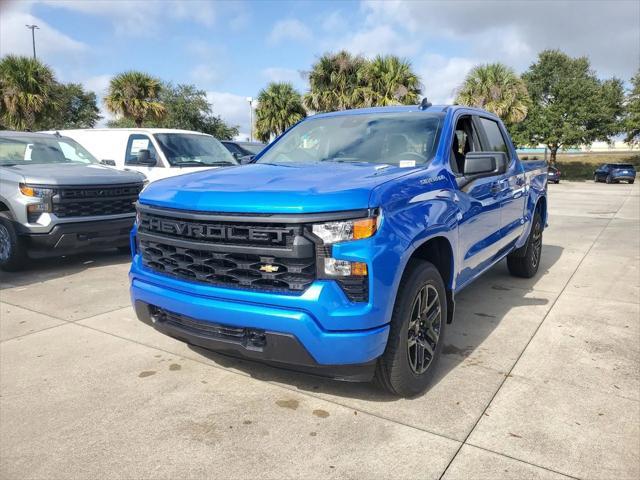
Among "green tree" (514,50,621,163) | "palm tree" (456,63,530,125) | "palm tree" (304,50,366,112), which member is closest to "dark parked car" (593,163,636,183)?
"green tree" (514,50,621,163)

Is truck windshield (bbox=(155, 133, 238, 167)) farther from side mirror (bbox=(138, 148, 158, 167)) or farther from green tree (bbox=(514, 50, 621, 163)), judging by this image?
green tree (bbox=(514, 50, 621, 163))

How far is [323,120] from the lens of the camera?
15.3ft

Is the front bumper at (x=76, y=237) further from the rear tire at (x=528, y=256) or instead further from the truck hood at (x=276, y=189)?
the rear tire at (x=528, y=256)

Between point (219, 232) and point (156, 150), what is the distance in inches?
250

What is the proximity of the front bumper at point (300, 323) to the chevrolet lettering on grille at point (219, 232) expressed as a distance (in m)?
0.29

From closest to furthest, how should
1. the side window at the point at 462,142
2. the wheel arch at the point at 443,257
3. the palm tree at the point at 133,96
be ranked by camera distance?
1. the wheel arch at the point at 443,257
2. the side window at the point at 462,142
3. the palm tree at the point at 133,96

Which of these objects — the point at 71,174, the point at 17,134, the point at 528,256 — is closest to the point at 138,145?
the point at 17,134

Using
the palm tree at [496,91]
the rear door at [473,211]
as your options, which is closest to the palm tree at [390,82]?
the palm tree at [496,91]

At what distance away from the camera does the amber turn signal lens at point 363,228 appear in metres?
2.67

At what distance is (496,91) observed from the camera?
A: 2916 centimetres

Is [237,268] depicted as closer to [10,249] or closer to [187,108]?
[10,249]

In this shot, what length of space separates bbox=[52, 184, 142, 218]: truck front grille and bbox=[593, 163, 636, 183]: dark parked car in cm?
3531

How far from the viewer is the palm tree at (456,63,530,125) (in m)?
29.3

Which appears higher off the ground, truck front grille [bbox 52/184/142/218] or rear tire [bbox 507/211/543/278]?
truck front grille [bbox 52/184/142/218]
